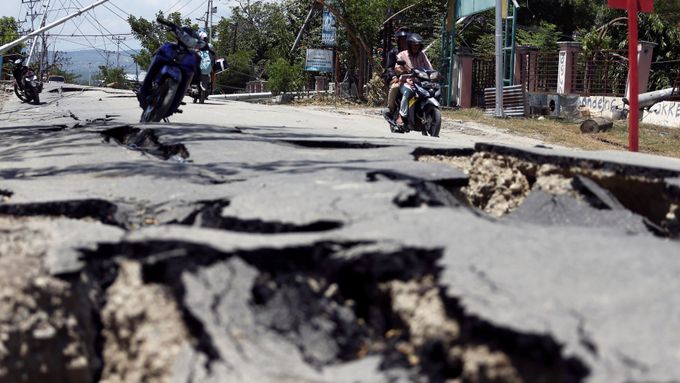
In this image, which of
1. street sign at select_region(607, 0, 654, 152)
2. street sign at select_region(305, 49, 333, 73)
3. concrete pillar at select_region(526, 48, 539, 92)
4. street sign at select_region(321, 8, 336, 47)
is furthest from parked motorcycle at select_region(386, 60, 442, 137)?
street sign at select_region(305, 49, 333, 73)

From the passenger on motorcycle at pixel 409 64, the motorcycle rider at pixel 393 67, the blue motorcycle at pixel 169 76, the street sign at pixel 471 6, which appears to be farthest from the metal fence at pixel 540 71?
the blue motorcycle at pixel 169 76

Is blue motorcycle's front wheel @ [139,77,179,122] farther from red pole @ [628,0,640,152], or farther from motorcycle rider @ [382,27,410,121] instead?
red pole @ [628,0,640,152]

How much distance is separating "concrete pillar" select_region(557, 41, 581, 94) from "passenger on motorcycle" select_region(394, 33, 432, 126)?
9945 millimetres

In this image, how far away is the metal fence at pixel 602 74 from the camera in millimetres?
17969

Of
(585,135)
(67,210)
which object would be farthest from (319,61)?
(67,210)

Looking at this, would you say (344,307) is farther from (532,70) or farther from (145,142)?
(532,70)

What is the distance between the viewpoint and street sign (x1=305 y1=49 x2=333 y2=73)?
96.2ft

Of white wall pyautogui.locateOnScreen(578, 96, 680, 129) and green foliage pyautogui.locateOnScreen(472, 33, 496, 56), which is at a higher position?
green foliage pyautogui.locateOnScreen(472, 33, 496, 56)

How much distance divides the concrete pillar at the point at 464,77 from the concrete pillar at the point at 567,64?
3.46 meters

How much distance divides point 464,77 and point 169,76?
46.3 feet

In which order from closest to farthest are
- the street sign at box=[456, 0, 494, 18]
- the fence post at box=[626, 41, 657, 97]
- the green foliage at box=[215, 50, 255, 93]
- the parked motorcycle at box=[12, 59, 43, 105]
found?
the fence post at box=[626, 41, 657, 97] < the parked motorcycle at box=[12, 59, 43, 105] < the street sign at box=[456, 0, 494, 18] < the green foliage at box=[215, 50, 255, 93]

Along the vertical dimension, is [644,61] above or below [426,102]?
above

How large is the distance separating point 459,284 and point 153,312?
33.5 inches

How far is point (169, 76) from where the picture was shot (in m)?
8.97
